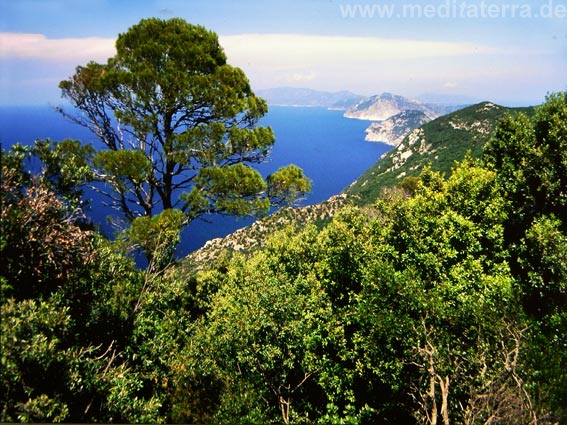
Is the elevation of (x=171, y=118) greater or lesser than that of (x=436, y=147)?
greater

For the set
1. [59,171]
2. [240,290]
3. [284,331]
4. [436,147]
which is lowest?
[436,147]

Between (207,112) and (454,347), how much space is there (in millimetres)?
7850

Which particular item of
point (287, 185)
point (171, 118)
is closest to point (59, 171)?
point (171, 118)

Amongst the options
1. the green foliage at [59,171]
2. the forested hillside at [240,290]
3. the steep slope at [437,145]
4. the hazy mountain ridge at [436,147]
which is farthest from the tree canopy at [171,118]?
the steep slope at [437,145]

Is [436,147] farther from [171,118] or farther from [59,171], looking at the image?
[59,171]

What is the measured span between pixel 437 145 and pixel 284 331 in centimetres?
10986

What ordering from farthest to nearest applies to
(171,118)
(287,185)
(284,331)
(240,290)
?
(287,185)
(171,118)
(240,290)
(284,331)

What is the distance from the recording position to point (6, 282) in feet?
16.5

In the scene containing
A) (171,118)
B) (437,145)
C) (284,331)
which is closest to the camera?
(284,331)

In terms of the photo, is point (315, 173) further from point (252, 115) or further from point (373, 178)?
point (252, 115)

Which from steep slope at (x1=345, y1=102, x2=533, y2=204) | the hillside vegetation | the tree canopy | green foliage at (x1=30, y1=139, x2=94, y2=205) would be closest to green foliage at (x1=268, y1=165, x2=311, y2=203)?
the tree canopy

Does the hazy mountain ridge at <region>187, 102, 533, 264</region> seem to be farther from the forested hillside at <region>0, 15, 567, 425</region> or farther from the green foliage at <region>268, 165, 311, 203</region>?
the forested hillside at <region>0, 15, 567, 425</region>

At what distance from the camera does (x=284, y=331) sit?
6582 millimetres

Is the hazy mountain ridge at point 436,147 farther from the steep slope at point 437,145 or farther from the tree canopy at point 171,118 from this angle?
the tree canopy at point 171,118
